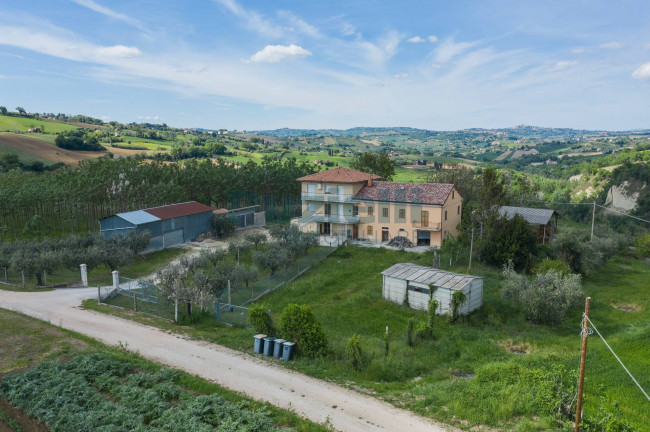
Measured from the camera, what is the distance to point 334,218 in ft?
151

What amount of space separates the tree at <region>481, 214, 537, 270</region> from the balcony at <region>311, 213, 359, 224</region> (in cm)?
1467

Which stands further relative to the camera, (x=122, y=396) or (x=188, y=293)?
(x=188, y=293)

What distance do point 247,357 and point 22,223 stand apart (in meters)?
45.7

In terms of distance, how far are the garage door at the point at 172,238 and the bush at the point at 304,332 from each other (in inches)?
1103

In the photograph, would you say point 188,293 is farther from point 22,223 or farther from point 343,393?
point 22,223

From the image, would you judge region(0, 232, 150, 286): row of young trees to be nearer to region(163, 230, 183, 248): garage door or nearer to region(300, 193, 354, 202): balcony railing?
region(163, 230, 183, 248): garage door

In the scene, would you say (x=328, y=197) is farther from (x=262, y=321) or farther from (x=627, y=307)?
(x=262, y=321)

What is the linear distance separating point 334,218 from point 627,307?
27370 millimetres

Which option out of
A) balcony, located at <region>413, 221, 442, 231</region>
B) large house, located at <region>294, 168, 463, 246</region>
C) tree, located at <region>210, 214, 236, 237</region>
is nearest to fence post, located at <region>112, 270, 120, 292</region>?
tree, located at <region>210, 214, 236, 237</region>

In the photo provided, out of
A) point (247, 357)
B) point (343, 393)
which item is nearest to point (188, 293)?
point (247, 357)

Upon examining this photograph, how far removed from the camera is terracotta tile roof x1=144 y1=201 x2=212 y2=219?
41.9m

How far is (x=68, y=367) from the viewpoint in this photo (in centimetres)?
1501

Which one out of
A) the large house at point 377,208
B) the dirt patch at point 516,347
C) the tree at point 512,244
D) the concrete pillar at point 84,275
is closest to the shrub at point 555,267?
the tree at point 512,244

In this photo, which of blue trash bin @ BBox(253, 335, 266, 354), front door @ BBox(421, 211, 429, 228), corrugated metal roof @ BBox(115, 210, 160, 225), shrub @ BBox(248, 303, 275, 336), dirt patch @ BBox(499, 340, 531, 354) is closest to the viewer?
blue trash bin @ BBox(253, 335, 266, 354)
